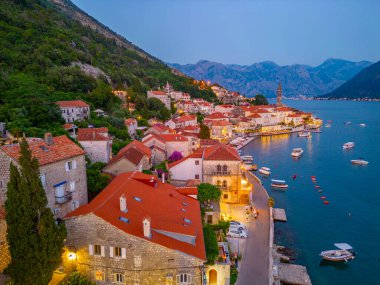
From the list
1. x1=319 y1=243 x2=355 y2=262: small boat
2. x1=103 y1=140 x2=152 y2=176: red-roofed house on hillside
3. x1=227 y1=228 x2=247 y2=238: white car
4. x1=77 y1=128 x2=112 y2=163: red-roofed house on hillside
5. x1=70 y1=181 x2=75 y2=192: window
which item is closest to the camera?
x1=70 y1=181 x2=75 y2=192: window

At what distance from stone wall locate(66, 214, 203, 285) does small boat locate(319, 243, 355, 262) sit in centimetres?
1573

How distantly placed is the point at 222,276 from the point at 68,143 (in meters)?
12.9

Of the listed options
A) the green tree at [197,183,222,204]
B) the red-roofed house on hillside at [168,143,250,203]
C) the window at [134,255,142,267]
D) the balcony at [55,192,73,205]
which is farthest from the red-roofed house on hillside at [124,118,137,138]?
the window at [134,255,142,267]

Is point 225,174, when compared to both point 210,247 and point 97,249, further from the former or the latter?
point 97,249

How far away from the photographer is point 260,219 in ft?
93.9

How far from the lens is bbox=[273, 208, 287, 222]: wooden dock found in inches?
1299

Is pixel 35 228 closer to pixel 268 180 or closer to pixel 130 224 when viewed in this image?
pixel 130 224

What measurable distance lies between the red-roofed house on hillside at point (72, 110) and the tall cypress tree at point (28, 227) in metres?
33.2

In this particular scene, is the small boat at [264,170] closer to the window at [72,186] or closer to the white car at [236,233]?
the white car at [236,233]

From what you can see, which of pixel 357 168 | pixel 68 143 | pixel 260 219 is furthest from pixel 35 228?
pixel 357 168

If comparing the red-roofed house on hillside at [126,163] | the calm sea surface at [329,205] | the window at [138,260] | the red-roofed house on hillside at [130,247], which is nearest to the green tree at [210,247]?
the red-roofed house on hillside at [130,247]

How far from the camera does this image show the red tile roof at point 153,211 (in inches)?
611

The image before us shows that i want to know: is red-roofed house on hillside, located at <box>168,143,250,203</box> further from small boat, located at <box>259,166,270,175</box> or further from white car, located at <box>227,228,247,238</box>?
small boat, located at <box>259,166,270,175</box>

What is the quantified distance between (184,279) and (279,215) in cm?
2081
